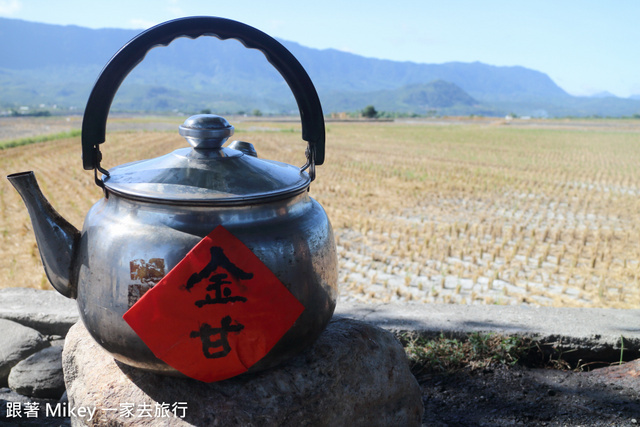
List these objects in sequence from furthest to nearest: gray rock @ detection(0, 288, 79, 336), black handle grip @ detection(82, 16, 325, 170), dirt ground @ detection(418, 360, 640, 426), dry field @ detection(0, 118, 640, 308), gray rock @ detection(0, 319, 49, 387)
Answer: dry field @ detection(0, 118, 640, 308)
gray rock @ detection(0, 288, 79, 336)
gray rock @ detection(0, 319, 49, 387)
dirt ground @ detection(418, 360, 640, 426)
black handle grip @ detection(82, 16, 325, 170)

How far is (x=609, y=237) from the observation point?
704 centimetres

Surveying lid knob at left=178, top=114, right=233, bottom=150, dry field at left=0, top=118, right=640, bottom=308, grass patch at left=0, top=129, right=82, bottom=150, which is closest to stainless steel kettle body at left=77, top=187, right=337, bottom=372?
lid knob at left=178, top=114, right=233, bottom=150

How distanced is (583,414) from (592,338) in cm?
63

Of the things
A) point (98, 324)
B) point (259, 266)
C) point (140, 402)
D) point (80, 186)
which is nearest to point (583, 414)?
point (259, 266)

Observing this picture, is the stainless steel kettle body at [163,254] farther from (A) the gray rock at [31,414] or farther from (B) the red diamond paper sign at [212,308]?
(A) the gray rock at [31,414]

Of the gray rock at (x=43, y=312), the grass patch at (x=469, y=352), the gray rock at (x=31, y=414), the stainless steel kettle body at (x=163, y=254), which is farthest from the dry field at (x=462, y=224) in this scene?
the stainless steel kettle body at (x=163, y=254)

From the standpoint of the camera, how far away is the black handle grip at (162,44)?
1589mm

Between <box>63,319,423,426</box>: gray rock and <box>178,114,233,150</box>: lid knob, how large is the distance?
0.85 metres

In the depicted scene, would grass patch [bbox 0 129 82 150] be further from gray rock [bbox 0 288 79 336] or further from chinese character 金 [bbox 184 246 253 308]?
chinese character 金 [bbox 184 246 253 308]

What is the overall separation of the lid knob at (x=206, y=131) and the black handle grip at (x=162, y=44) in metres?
0.27

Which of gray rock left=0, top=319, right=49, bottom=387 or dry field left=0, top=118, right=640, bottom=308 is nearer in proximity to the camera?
gray rock left=0, top=319, right=49, bottom=387

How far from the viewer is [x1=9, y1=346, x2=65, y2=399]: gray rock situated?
2.67 m

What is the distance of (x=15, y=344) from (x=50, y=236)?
160 cm

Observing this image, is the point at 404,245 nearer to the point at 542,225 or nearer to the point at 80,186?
the point at 542,225
